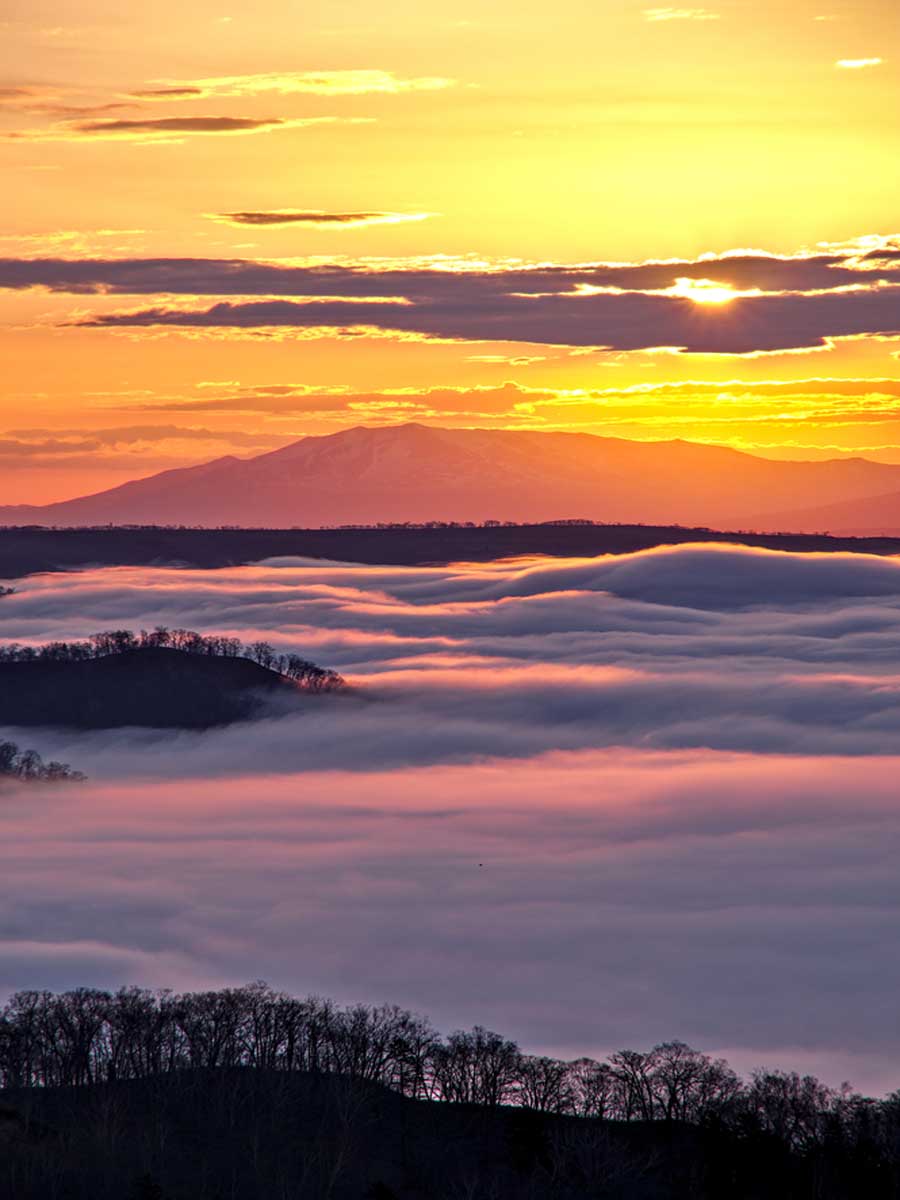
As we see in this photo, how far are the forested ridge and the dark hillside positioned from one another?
0.15 metres

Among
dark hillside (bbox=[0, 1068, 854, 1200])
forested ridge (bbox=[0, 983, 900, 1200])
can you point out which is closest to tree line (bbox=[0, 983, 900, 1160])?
forested ridge (bbox=[0, 983, 900, 1200])

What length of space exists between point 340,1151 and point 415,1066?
1889cm

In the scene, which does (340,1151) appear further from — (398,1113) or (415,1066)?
(415,1066)

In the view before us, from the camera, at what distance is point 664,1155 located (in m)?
103

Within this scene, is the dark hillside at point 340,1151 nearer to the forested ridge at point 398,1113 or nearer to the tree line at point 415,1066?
the forested ridge at point 398,1113

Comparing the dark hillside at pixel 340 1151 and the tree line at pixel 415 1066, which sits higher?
the tree line at pixel 415 1066

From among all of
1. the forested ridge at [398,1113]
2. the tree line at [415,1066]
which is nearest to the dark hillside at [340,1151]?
the forested ridge at [398,1113]

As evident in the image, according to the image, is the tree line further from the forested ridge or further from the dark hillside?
the dark hillside

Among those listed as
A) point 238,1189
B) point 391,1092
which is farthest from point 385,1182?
point 391,1092

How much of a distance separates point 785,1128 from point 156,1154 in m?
37.7

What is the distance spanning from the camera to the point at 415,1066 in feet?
376

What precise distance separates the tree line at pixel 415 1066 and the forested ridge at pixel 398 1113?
0.68 ft

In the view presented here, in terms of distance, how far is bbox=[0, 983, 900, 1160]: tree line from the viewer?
10744cm

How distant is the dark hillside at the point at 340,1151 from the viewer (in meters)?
90.3
